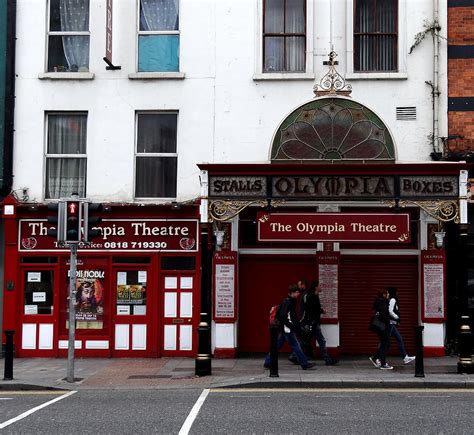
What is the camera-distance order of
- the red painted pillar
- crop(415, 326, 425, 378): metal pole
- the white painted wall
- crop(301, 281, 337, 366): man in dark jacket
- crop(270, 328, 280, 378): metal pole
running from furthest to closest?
1. the red painted pillar
2. the white painted wall
3. crop(301, 281, 337, 366): man in dark jacket
4. crop(270, 328, 280, 378): metal pole
5. crop(415, 326, 425, 378): metal pole

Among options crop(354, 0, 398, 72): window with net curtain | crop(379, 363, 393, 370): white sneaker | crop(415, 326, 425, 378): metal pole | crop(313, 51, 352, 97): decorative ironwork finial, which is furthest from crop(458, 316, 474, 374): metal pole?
crop(354, 0, 398, 72): window with net curtain

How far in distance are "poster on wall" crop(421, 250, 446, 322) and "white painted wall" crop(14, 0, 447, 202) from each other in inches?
101

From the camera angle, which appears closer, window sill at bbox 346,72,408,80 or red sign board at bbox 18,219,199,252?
window sill at bbox 346,72,408,80

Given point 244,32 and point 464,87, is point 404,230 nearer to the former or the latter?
point 464,87

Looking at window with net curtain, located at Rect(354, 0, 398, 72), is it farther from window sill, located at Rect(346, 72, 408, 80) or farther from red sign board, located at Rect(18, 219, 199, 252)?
red sign board, located at Rect(18, 219, 199, 252)

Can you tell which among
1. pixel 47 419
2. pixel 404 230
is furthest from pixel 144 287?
pixel 47 419

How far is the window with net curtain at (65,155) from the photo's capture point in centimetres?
1867

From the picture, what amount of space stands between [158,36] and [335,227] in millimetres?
6798

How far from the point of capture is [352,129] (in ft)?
56.8

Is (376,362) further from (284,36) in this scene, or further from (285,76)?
(284,36)

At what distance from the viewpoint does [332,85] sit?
17.3 meters

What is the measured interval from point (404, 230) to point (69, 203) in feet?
22.3

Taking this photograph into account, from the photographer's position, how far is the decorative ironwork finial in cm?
1723

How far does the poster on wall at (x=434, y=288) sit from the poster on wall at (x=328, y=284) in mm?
2043
